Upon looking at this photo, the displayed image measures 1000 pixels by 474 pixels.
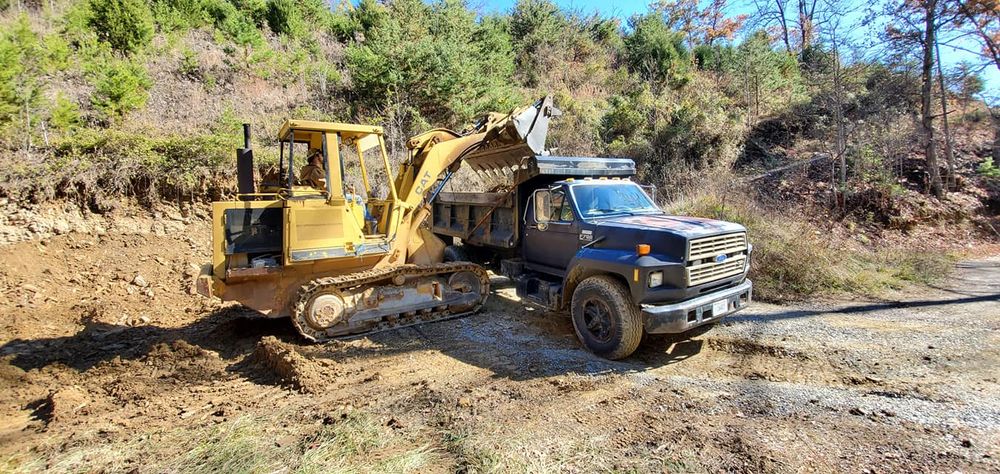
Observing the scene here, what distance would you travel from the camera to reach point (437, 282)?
6621mm

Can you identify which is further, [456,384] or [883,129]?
[883,129]

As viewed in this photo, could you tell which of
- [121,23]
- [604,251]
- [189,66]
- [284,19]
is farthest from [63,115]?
[284,19]

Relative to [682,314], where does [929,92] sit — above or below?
above

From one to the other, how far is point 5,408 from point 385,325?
11.8ft

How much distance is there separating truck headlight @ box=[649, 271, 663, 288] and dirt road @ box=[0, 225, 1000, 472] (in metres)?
0.90

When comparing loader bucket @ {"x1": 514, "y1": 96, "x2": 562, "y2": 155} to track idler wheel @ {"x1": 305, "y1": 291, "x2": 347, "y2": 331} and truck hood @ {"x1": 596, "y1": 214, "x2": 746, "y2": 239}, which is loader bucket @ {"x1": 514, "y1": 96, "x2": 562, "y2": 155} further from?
track idler wheel @ {"x1": 305, "y1": 291, "x2": 347, "y2": 331}

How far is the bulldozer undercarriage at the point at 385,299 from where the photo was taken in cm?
575

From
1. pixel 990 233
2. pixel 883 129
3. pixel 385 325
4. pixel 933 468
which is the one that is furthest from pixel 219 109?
pixel 990 233

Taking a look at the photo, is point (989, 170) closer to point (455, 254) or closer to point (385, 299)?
point (455, 254)

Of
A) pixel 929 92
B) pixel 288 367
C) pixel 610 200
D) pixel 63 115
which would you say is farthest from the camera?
pixel 929 92

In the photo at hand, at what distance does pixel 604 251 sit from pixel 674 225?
0.85 meters

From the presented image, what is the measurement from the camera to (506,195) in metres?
7.27

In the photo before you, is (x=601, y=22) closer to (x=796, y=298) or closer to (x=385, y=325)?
(x=796, y=298)

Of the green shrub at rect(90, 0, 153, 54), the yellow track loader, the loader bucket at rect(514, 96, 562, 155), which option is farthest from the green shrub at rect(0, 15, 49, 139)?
the loader bucket at rect(514, 96, 562, 155)
